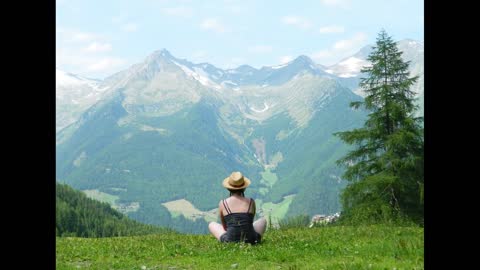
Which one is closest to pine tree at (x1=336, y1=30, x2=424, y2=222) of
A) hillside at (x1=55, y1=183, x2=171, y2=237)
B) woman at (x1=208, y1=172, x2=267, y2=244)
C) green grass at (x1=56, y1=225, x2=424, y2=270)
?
green grass at (x1=56, y1=225, x2=424, y2=270)

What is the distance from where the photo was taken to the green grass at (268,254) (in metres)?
11.1

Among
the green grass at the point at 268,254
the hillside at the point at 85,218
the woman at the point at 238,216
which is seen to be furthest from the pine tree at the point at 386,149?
the hillside at the point at 85,218

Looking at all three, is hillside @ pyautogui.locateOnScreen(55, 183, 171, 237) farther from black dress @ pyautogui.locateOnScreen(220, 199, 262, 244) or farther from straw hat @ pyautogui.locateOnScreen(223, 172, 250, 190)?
black dress @ pyautogui.locateOnScreen(220, 199, 262, 244)

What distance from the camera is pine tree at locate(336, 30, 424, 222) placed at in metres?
30.5

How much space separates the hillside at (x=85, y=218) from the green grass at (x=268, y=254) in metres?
95.2

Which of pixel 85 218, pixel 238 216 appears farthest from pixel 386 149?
pixel 85 218

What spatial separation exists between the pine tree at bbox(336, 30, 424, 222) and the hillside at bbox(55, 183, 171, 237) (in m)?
80.6

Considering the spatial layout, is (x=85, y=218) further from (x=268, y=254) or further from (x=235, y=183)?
(x=268, y=254)

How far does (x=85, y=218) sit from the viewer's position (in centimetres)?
12925

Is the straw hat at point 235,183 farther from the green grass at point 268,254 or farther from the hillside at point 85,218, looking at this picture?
the hillside at point 85,218

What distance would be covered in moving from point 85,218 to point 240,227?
120740 mm
